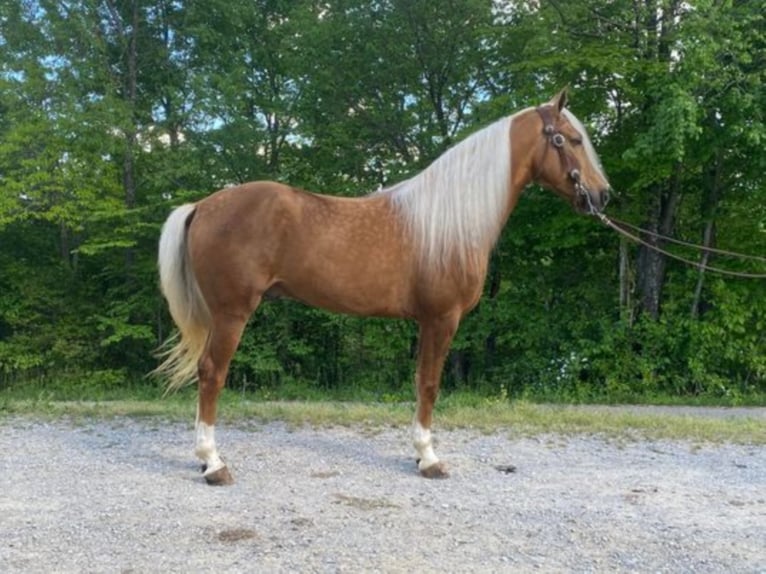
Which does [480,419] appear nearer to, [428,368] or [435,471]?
[428,368]

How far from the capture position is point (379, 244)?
435cm

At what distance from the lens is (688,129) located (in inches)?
362

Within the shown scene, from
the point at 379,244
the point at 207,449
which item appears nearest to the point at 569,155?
the point at 379,244

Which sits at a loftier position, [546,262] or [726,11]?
[726,11]

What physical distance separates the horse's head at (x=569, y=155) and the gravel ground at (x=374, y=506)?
1.93m

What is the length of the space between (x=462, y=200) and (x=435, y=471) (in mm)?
1847

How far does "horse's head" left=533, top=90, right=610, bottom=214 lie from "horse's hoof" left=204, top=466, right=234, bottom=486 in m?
3.03

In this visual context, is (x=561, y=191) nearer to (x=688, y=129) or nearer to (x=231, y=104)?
(x=688, y=129)

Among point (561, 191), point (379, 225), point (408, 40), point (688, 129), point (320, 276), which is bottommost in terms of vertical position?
point (320, 276)

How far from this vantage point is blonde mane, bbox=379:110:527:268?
431 centimetres

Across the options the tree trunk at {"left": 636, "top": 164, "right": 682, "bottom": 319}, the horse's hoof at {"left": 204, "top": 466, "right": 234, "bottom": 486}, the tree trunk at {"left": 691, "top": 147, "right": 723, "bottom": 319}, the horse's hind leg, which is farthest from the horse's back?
the tree trunk at {"left": 691, "top": 147, "right": 723, "bottom": 319}

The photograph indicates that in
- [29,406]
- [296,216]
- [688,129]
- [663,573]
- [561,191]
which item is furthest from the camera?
[688,129]

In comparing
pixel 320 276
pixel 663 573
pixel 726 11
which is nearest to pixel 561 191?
pixel 320 276

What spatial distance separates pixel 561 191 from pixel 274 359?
950 centimetres
